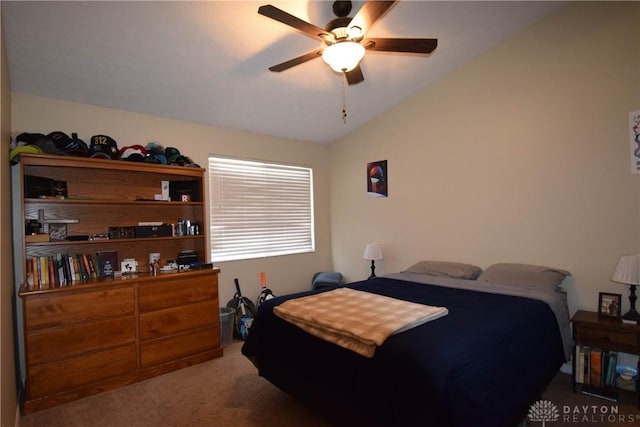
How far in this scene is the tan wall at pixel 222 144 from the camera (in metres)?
2.69

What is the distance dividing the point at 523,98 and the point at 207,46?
278 centimetres

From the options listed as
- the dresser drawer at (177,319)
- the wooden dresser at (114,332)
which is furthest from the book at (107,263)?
the dresser drawer at (177,319)

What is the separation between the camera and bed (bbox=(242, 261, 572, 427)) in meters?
1.42

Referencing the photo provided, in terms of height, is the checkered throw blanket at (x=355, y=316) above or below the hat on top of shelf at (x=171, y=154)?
below

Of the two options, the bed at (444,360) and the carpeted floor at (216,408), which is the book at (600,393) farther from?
the bed at (444,360)

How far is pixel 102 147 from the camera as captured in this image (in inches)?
107

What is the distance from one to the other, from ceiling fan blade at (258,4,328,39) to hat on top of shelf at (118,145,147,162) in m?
1.87

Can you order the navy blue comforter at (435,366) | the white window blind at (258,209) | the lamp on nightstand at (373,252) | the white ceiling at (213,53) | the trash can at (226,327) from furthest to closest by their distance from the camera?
the lamp on nightstand at (373,252) → the white window blind at (258,209) → the trash can at (226,327) → the white ceiling at (213,53) → the navy blue comforter at (435,366)

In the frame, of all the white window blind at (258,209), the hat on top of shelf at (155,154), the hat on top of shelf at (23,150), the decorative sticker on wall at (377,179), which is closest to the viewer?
the hat on top of shelf at (23,150)

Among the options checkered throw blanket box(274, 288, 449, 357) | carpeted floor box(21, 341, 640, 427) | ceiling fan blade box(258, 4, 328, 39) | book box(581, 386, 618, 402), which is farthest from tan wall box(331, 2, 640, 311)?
ceiling fan blade box(258, 4, 328, 39)

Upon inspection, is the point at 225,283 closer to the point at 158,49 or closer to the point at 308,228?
the point at 308,228

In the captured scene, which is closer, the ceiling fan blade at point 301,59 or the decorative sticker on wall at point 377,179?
the ceiling fan blade at point 301,59

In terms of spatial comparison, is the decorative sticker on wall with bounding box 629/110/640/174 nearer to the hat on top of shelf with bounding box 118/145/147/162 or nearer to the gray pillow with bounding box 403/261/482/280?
the gray pillow with bounding box 403/261/482/280

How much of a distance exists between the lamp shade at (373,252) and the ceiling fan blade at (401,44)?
2418 mm
